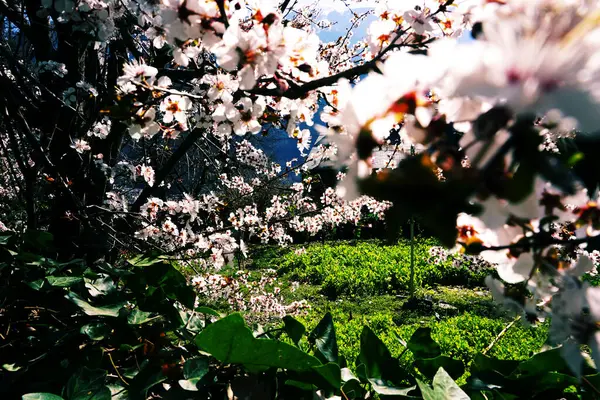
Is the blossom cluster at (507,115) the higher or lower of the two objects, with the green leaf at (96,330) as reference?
higher

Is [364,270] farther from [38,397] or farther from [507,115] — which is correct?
[507,115]

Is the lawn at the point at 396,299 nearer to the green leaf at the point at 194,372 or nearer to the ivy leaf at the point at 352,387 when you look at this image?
the ivy leaf at the point at 352,387

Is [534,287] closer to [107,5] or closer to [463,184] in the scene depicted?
[463,184]

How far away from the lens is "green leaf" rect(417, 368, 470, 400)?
27.6 inches

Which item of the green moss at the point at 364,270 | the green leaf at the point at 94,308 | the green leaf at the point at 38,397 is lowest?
the green leaf at the point at 38,397

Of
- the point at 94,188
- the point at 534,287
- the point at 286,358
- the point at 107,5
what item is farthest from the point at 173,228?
the point at 534,287

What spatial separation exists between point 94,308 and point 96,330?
6cm

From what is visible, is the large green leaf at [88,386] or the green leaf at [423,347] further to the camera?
the green leaf at [423,347]

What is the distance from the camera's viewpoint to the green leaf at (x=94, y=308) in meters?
0.91

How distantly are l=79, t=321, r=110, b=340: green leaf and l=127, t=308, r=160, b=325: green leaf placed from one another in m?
0.05

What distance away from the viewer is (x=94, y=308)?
0.94 m

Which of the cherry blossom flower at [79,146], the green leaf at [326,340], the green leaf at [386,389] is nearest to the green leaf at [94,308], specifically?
the green leaf at [326,340]

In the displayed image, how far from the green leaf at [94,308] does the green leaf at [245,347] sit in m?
0.31

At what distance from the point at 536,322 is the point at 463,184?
0.43 meters
